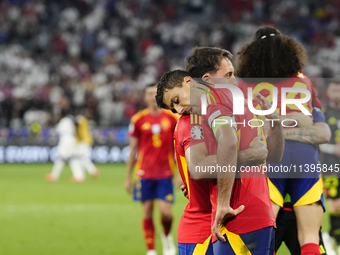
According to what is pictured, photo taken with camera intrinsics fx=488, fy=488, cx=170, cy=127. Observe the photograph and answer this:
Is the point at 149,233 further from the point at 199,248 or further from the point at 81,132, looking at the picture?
the point at 81,132

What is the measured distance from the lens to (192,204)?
2967 millimetres

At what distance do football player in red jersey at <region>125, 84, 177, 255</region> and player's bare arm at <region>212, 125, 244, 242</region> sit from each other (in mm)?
3982

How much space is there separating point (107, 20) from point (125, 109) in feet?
21.4

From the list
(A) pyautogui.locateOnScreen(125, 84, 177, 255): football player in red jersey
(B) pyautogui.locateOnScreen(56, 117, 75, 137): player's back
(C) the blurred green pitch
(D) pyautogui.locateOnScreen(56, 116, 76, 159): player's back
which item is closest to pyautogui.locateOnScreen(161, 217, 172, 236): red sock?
(A) pyautogui.locateOnScreen(125, 84, 177, 255): football player in red jersey

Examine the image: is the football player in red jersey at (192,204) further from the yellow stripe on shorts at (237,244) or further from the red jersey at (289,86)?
the red jersey at (289,86)

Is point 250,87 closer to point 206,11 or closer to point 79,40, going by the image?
point 79,40

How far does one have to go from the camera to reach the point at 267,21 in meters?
24.0

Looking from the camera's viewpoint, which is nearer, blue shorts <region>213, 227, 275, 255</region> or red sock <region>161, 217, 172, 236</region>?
blue shorts <region>213, 227, 275, 255</region>

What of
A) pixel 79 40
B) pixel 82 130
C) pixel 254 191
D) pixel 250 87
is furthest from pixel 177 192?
pixel 79 40

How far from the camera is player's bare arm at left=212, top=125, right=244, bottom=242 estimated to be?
8.14ft

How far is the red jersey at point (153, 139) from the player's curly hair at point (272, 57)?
337 centimetres

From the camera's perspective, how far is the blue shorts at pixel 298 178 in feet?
11.4

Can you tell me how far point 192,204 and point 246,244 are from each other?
49 cm

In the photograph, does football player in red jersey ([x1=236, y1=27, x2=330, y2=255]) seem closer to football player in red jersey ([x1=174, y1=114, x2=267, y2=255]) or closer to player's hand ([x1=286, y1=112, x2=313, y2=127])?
player's hand ([x1=286, y1=112, x2=313, y2=127])
